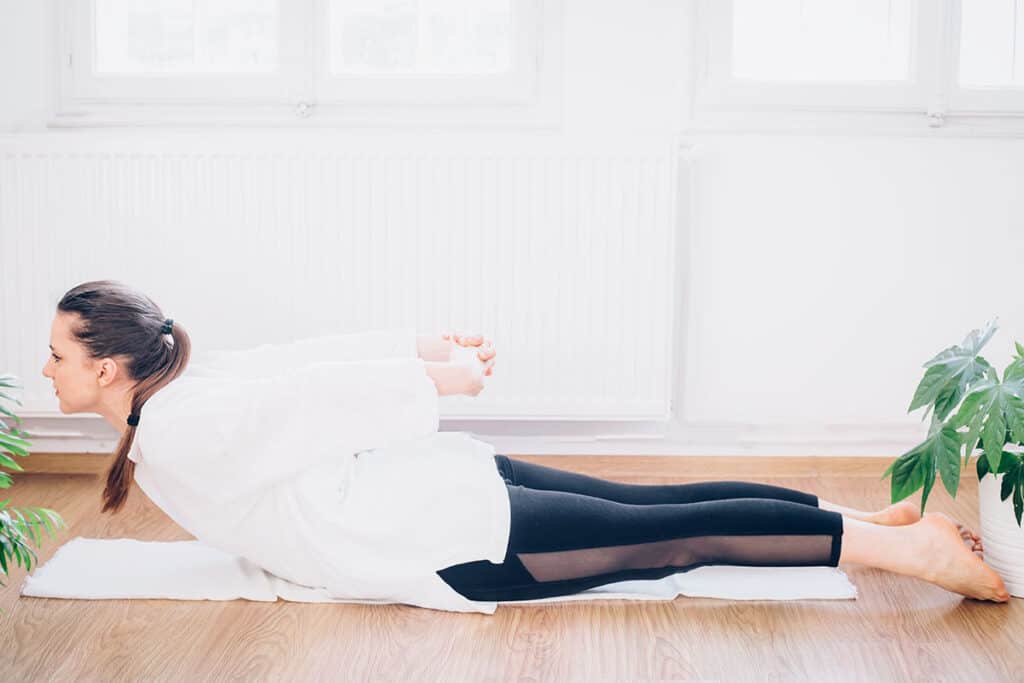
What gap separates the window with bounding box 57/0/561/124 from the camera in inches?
108

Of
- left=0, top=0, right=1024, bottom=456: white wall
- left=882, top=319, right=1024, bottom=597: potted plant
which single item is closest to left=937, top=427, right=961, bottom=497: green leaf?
left=882, top=319, right=1024, bottom=597: potted plant

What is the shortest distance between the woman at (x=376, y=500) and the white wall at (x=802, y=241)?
93 cm

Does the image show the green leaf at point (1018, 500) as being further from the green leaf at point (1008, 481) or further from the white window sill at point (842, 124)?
the white window sill at point (842, 124)

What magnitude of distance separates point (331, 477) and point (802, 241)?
147cm

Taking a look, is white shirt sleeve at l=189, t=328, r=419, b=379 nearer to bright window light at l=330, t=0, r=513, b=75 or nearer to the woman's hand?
the woman's hand

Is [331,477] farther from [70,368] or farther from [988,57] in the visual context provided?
[988,57]

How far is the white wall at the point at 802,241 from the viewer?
2.75 metres

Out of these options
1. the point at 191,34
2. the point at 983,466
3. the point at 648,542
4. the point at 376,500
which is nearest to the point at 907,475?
the point at 983,466

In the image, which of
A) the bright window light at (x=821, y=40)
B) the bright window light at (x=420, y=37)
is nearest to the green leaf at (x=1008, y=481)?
the bright window light at (x=821, y=40)

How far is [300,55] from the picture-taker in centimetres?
273

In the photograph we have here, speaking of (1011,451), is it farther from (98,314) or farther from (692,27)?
(98,314)

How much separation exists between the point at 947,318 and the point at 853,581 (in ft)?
3.35

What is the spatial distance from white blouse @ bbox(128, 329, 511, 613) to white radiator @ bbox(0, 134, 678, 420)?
0.77 m

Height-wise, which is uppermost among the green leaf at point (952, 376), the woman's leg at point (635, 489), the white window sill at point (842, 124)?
the white window sill at point (842, 124)
